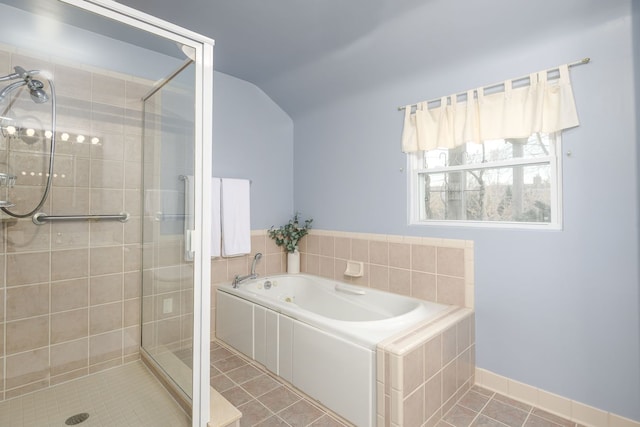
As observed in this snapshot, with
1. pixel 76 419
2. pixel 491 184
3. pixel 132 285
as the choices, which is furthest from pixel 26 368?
pixel 491 184

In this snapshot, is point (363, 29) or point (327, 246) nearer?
point (363, 29)

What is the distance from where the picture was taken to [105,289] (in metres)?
2.12

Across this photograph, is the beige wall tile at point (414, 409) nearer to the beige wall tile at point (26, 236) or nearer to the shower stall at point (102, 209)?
the shower stall at point (102, 209)

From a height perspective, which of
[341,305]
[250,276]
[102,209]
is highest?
[102,209]

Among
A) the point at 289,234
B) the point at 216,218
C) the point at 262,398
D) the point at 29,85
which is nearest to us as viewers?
the point at 29,85

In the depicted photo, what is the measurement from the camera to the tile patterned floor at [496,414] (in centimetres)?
178

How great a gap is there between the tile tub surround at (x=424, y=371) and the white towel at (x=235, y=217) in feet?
5.93

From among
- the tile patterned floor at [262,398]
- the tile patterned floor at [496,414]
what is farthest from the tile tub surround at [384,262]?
the tile patterned floor at [262,398]

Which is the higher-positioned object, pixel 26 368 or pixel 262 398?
pixel 26 368

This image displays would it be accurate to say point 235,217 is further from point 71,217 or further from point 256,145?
point 71,217

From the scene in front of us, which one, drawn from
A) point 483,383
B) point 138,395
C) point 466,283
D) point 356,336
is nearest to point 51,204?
point 138,395

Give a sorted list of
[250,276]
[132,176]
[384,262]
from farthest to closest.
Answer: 1. [250,276]
2. [384,262]
3. [132,176]

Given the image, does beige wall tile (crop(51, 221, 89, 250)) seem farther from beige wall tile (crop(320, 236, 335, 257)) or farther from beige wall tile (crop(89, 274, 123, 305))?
beige wall tile (crop(320, 236, 335, 257))

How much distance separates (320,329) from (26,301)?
5.71 feet
